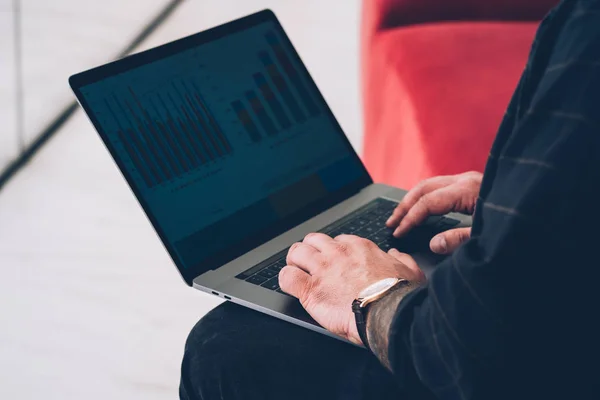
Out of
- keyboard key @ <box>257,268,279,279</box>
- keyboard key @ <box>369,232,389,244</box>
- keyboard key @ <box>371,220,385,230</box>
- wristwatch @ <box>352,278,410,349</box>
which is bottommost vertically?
wristwatch @ <box>352,278,410,349</box>


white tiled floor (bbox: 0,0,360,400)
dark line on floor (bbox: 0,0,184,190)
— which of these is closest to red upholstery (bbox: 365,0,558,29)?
white tiled floor (bbox: 0,0,360,400)

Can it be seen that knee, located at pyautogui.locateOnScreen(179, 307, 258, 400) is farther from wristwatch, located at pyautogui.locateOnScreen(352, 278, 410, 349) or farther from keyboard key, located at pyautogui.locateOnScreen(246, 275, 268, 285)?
wristwatch, located at pyautogui.locateOnScreen(352, 278, 410, 349)

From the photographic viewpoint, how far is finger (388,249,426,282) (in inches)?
35.7

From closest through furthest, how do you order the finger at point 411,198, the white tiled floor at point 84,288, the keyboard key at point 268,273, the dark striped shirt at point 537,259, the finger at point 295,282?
the dark striped shirt at point 537,259 → the finger at point 295,282 → the keyboard key at point 268,273 → the finger at point 411,198 → the white tiled floor at point 84,288

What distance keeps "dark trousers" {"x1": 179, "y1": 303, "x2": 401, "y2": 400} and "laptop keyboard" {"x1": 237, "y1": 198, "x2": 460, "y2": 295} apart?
0.07 m

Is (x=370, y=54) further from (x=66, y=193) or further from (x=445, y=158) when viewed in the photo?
(x=66, y=193)

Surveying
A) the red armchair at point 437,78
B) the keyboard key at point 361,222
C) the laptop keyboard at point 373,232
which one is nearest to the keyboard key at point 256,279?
the laptop keyboard at point 373,232

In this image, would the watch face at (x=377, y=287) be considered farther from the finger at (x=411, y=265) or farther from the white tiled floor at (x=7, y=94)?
the white tiled floor at (x=7, y=94)

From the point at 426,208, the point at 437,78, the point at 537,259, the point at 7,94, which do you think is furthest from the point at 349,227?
the point at 7,94

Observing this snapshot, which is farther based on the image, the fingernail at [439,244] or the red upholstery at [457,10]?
the red upholstery at [457,10]

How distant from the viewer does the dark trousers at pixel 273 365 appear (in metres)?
0.86

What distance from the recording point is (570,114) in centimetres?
61

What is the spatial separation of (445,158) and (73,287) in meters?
1.12

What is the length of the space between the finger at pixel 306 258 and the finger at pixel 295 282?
11 millimetres
